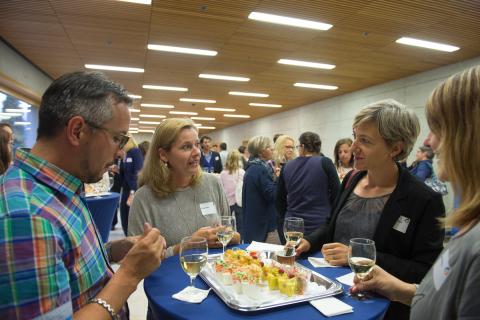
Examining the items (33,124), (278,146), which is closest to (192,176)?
(278,146)

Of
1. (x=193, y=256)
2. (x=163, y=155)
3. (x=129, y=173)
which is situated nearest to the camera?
(x=193, y=256)

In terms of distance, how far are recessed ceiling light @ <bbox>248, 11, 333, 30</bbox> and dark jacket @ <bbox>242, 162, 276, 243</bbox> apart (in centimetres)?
217

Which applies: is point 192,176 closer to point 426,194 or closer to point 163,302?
point 163,302

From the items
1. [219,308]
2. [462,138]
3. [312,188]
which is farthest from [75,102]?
[312,188]

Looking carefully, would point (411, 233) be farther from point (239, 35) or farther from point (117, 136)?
point (239, 35)

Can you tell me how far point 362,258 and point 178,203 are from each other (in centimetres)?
122

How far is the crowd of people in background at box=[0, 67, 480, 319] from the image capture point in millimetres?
732

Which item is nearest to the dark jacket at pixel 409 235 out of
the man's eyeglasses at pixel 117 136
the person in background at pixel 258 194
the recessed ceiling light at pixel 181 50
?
the man's eyeglasses at pixel 117 136

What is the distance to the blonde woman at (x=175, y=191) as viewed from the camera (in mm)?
1908

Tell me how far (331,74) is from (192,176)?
642 cm

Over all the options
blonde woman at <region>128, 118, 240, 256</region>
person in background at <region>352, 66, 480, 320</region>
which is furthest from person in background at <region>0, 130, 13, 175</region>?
person in background at <region>352, 66, 480, 320</region>

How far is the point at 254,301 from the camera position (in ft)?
3.52

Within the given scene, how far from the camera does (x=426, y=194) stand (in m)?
1.42

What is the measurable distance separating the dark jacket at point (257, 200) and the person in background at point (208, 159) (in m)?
3.09
